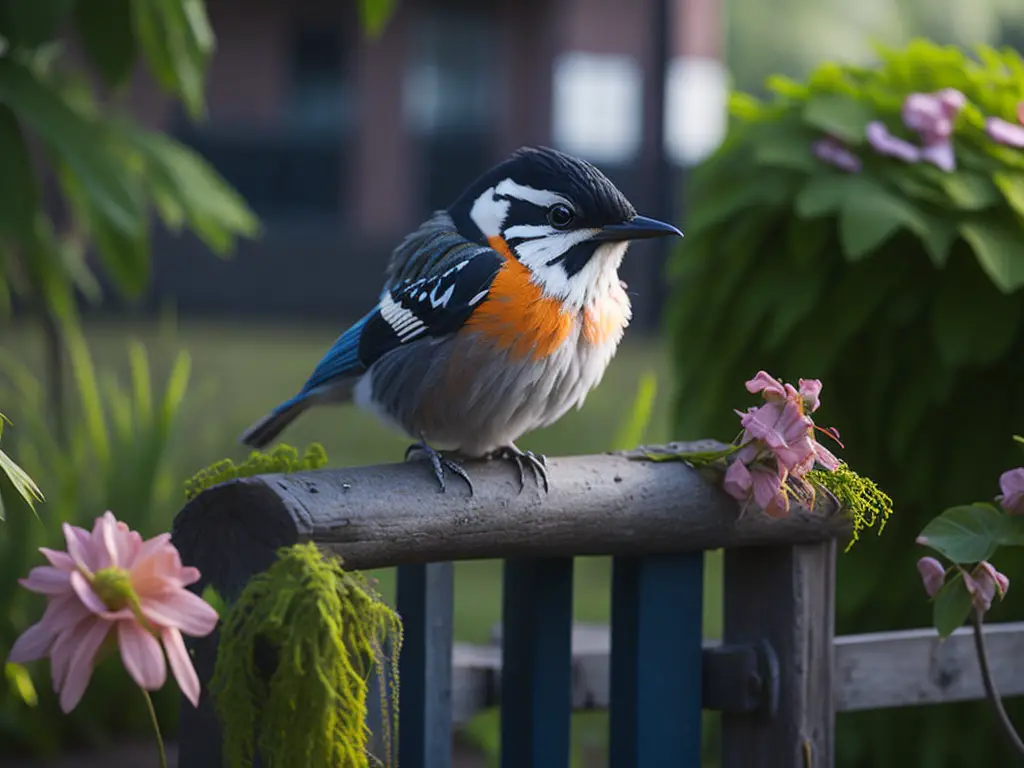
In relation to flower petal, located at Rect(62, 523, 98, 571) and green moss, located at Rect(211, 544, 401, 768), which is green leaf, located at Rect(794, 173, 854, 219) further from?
flower petal, located at Rect(62, 523, 98, 571)

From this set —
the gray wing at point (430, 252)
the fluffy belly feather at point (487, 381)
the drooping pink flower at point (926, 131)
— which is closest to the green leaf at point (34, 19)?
the gray wing at point (430, 252)

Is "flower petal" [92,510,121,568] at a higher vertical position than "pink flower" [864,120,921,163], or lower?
lower

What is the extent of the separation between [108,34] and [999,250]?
1815 millimetres

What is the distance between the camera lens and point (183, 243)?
17.0 metres

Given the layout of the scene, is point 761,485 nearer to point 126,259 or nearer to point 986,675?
point 986,675

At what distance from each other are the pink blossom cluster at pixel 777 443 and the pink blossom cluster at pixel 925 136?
120 cm

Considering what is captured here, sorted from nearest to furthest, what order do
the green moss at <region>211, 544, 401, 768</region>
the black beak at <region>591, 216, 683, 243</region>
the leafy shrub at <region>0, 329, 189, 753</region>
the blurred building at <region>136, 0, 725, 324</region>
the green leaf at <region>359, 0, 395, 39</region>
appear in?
the green moss at <region>211, 544, 401, 768</region> < the black beak at <region>591, 216, 683, 243</region> < the green leaf at <region>359, 0, 395, 39</region> < the leafy shrub at <region>0, 329, 189, 753</region> < the blurred building at <region>136, 0, 725, 324</region>

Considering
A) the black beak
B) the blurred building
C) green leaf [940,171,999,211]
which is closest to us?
the black beak

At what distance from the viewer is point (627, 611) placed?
2137mm

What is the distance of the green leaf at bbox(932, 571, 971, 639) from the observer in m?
1.82

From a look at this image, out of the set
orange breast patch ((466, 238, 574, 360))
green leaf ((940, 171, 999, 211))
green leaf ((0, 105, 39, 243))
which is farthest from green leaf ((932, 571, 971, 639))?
green leaf ((0, 105, 39, 243))

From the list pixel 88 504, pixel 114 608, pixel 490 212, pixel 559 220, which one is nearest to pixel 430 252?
pixel 490 212

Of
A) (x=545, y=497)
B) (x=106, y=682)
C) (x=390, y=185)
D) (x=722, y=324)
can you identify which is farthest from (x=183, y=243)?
(x=545, y=497)

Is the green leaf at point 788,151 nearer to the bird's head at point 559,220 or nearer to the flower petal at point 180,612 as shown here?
the bird's head at point 559,220
